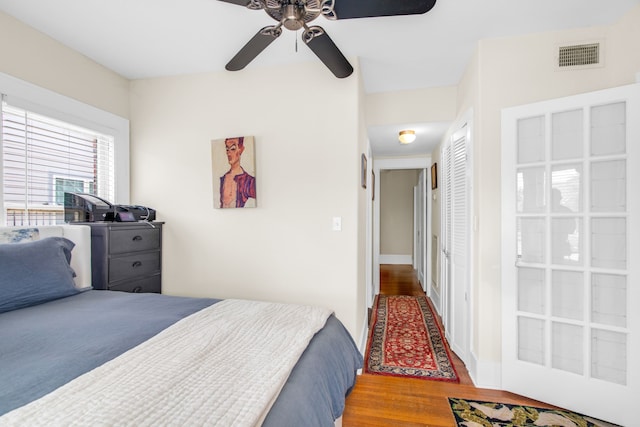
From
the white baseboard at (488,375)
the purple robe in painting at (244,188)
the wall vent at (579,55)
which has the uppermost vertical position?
the wall vent at (579,55)

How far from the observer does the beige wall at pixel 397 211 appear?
7.47 metres

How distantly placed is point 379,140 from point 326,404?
10.3 feet

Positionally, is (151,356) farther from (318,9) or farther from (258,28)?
(258,28)

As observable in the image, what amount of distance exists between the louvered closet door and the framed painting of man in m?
1.97

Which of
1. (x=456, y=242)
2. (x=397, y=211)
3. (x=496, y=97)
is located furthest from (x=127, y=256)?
(x=397, y=211)

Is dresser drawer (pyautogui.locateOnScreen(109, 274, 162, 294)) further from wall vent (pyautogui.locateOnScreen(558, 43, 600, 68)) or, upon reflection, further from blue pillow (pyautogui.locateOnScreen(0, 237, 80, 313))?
wall vent (pyautogui.locateOnScreen(558, 43, 600, 68))

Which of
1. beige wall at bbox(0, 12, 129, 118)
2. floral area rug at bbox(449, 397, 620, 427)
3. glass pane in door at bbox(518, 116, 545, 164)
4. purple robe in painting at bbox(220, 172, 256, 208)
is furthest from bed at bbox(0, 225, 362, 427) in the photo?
glass pane in door at bbox(518, 116, 545, 164)

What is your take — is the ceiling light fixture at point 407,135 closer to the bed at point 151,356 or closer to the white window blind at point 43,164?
the bed at point 151,356

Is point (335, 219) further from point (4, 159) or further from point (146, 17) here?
point (4, 159)

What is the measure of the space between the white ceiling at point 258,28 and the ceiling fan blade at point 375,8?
0.52 m

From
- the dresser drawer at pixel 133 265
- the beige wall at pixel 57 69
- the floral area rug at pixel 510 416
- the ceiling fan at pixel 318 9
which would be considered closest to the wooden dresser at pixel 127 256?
the dresser drawer at pixel 133 265

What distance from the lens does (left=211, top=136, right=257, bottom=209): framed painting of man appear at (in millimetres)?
2506

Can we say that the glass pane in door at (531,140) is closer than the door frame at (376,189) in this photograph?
Yes

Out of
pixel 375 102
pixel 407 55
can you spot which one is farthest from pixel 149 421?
pixel 375 102
